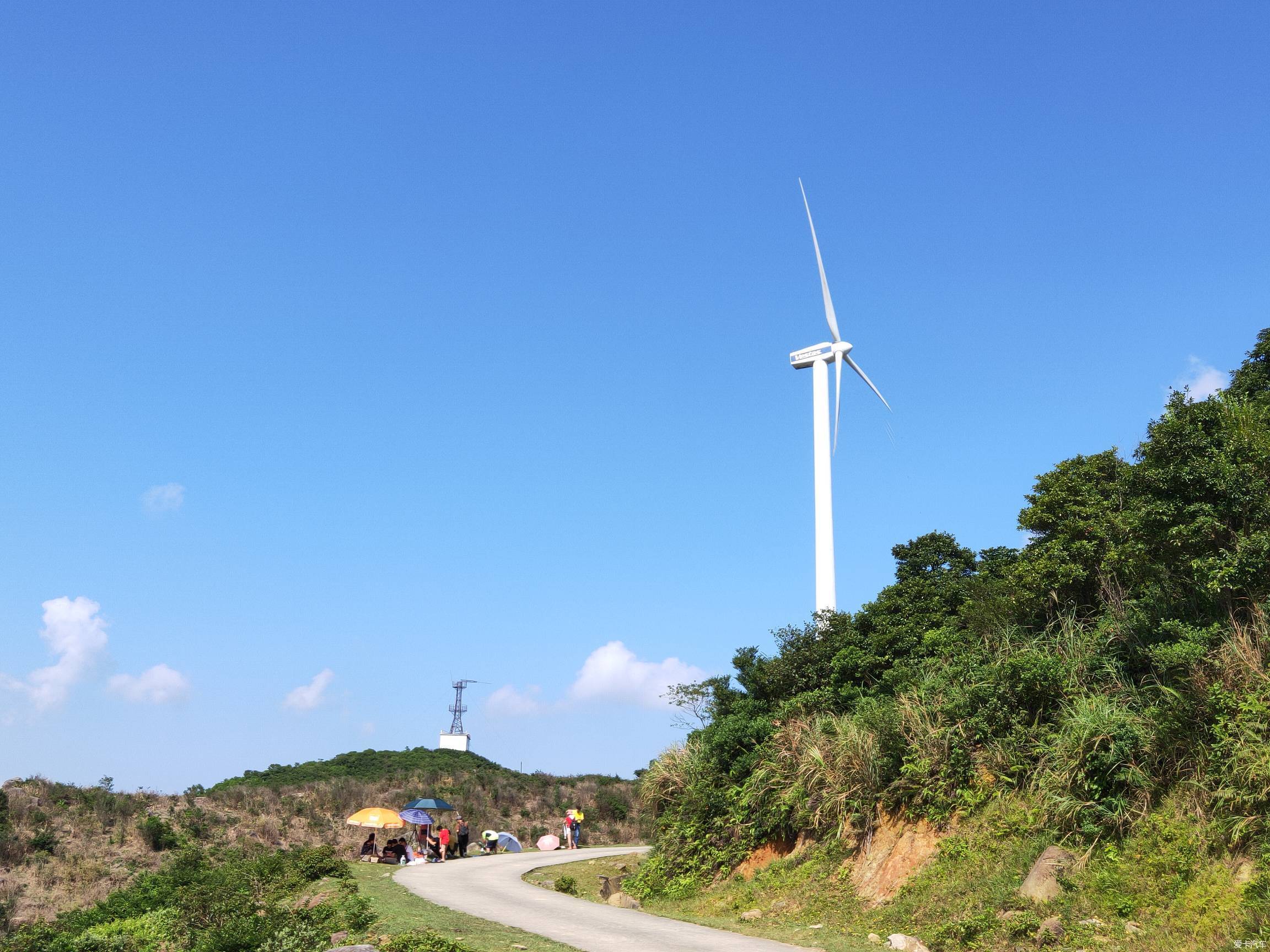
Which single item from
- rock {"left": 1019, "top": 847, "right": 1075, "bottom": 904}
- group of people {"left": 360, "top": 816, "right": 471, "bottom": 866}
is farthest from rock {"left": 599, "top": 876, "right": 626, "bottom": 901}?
rock {"left": 1019, "top": 847, "right": 1075, "bottom": 904}

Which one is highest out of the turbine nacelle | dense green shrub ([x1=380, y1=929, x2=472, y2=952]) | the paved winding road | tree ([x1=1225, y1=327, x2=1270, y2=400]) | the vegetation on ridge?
the turbine nacelle

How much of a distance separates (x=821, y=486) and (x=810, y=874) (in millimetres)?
21647

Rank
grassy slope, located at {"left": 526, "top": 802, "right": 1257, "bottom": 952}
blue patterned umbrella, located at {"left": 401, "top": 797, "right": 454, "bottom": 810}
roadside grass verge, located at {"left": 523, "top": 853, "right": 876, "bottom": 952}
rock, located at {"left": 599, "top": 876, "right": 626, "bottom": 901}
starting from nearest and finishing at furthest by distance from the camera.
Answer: grassy slope, located at {"left": 526, "top": 802, "right": 1257, "bottom": 952}, roadside grass verge, located at {"left": 523, "top": 853, "right": 876, "bottom": 952}, rock, located at {"left": 599, "top": 876, "right": 626, "bottom": 901}, blue patterned umbrella, located at {"left": 401, "top": 797, "right": 454, "bottom": 810}

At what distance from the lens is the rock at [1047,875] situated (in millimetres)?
14344

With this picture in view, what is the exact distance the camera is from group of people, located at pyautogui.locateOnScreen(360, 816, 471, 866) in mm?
32719

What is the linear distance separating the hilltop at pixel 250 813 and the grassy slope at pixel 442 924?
16.4 m

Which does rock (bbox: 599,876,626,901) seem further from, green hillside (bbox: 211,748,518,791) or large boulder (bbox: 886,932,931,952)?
green hillside (bbox: 211,748,518,791)

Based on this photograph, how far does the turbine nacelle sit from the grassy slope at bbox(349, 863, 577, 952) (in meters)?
30.7

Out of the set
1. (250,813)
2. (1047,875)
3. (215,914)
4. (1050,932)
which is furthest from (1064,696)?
(250,813)

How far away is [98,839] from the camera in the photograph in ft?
134

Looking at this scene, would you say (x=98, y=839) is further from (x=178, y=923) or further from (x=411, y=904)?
(x=411, y=904)

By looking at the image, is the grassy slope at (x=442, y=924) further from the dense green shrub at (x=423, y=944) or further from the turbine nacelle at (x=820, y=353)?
the turbine nacelle at (x=820, y=353)

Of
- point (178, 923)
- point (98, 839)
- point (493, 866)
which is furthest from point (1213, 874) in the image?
point (98, 839)

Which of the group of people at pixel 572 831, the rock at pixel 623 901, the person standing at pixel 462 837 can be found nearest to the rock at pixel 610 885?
the rock at pixel 623 901
